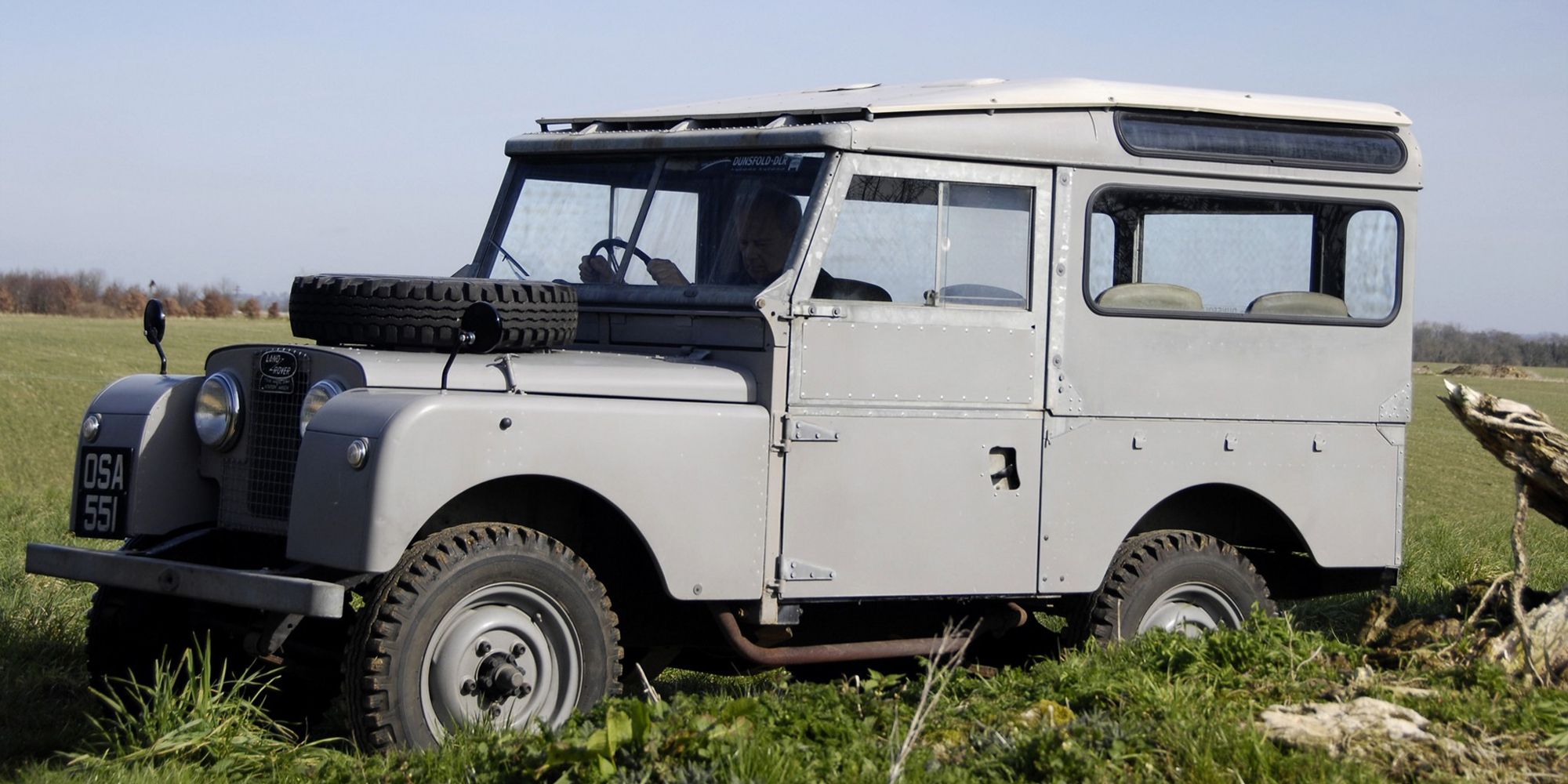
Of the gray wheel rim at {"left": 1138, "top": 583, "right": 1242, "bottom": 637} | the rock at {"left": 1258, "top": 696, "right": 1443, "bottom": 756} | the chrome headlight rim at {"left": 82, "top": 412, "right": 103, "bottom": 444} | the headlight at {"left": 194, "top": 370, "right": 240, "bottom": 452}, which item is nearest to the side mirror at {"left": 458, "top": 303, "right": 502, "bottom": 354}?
the headlight at {"left": 194, "top": 370, "right": 240, "bottom": 452}

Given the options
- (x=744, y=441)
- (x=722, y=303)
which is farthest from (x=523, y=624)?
(x=722, y=303)

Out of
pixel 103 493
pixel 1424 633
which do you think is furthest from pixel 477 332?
pixel 1424 633

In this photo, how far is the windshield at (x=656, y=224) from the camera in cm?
622

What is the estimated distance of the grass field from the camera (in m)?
4.59

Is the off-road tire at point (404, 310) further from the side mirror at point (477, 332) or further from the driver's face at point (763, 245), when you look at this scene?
the driver's face at point (763, 245)

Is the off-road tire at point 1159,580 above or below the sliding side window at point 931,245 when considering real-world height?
below

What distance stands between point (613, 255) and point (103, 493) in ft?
7.03

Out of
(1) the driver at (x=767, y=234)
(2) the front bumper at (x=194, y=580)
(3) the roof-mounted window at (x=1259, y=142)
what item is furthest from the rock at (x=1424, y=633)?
(2) the front bumper at (x=194, y=580)

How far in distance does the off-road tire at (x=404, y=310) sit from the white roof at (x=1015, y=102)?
1320mm

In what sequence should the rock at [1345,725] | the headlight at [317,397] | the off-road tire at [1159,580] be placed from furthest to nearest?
1. the off-road tire at [1159,580]
2. the headlight at [317,397]
3. the rock at [1345,725]

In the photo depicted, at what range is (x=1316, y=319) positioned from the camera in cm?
705

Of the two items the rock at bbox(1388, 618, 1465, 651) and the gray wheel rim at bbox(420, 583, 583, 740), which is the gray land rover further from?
the rock at bbox(1388, 618, 1465, 651)

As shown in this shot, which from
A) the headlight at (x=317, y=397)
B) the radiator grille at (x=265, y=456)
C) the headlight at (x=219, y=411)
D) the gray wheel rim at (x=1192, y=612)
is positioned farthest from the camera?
the gray wheel rim at (x=1192, y=612)

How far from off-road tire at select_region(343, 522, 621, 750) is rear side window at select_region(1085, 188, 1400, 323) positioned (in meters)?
2.54
